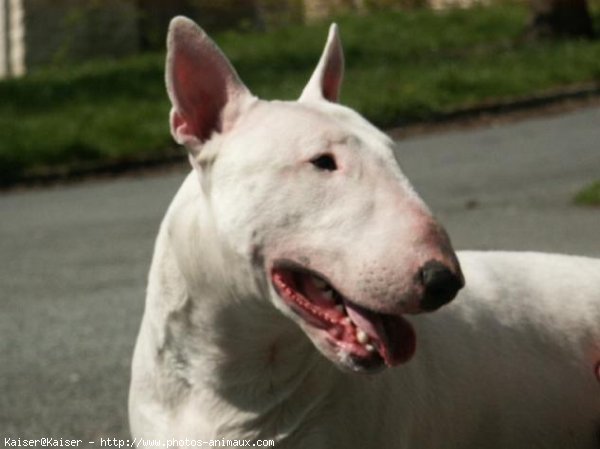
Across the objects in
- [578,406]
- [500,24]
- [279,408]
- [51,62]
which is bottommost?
[51,62]

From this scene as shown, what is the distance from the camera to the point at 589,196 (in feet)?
38.4

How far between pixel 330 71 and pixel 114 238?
7333 millimetres

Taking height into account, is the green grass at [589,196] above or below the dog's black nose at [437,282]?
below

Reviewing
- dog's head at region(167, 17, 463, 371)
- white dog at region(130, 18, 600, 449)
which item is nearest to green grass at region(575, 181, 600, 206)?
white dog at region(130, 18, 600, 449)

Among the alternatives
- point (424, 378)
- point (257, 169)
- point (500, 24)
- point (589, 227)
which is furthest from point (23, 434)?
point (500, 24)

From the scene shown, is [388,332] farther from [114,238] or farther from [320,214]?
[114,238]

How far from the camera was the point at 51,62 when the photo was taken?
986 inches

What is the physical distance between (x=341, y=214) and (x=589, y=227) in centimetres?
691

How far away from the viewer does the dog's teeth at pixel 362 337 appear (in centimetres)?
388

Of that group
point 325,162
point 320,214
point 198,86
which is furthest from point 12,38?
point 320,214

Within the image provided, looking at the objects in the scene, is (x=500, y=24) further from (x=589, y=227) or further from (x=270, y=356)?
(x=270, y=356)

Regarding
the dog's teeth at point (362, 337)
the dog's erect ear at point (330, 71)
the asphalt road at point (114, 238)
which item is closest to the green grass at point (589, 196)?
the asphalt road at point (114, 238)

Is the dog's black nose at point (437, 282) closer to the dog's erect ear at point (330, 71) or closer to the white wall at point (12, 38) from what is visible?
the dog's erect ear at point (330, 71)

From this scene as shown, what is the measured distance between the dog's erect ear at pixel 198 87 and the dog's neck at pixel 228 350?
0.56 feet
